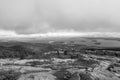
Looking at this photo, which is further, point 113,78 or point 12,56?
point 12,56

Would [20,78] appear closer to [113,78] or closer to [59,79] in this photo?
[59,79]

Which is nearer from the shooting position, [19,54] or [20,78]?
[20,78]

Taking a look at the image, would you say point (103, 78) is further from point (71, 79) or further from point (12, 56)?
point (12, 56)

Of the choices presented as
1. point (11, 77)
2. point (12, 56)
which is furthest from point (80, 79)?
point (12, 56)

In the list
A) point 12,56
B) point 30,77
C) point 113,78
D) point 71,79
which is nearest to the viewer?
point 71,79

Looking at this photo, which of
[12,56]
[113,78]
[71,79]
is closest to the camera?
[71,79]

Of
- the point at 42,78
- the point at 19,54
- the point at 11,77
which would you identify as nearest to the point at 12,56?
the point at 19,54

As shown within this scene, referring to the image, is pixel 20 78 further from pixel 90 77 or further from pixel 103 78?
pixel 103 78

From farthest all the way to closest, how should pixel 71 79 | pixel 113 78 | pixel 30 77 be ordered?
pixel 113 78
pixel 30 77
pixel 71 79
